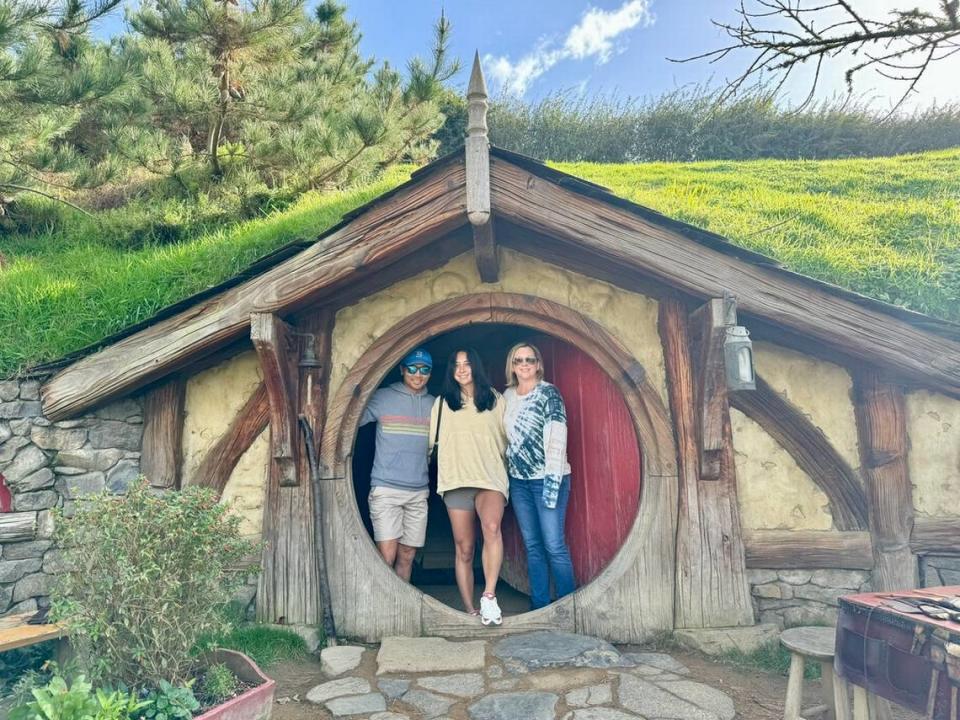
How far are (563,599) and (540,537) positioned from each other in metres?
0.53

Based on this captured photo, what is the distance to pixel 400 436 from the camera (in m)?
4.88

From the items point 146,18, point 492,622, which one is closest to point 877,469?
point 492,622

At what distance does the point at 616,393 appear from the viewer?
16.1 ft

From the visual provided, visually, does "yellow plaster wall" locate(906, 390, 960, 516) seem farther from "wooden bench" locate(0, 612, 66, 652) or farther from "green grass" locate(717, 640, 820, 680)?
"wooden bench" locate(0, 612, 66, 652)

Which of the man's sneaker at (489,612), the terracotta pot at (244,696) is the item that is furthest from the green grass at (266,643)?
the man's sneaker at (489,612)

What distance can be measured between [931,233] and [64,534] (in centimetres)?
696

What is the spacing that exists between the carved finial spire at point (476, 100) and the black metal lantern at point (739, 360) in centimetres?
188

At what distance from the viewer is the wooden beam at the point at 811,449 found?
4223 mm

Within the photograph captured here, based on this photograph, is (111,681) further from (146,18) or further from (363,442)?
(146,18)

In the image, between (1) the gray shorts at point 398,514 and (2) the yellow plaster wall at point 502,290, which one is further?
(1) the gray shorts at point 398,514

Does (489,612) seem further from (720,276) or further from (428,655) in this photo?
(720,276)

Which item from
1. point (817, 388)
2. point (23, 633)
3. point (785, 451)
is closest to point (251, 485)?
point (23, 633)

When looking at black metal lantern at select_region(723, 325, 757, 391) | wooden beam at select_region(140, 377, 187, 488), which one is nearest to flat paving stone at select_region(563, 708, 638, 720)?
black metal lantern at select_region(723, 325, 757, 391)

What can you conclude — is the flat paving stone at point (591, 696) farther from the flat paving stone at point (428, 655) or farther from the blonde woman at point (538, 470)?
the blonde woman at point (538, 470)
